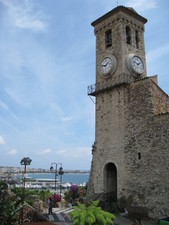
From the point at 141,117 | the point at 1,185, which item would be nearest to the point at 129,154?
the point at 141,117

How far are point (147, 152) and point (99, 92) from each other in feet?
23.9

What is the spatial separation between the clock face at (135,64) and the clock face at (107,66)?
1.29 m

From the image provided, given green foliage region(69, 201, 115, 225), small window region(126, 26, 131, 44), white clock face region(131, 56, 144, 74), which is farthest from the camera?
small window region(126, 26, 131, 44)

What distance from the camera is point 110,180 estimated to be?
2030 centimetres

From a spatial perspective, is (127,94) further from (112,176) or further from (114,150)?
(112,176)

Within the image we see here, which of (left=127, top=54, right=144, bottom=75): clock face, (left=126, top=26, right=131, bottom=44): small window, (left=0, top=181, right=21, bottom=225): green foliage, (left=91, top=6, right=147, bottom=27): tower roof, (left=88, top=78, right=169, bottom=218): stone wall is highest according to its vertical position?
(left=91, top=6, right=147, bottom=27): tower roof


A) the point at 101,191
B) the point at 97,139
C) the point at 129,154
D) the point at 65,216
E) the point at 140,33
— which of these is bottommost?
the point at 65,216

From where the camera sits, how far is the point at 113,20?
21.8m

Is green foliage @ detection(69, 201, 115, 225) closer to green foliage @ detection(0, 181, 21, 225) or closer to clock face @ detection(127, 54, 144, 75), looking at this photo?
green foliage @ detection(0, 181, 21, 225)

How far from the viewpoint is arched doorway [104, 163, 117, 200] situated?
19781 millimetres

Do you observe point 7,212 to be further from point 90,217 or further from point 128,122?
point 128,122

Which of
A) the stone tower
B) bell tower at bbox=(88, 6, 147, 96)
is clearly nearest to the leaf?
the stone tower

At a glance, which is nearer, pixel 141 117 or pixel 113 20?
pixel 141 117

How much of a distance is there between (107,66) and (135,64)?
8.11ft
